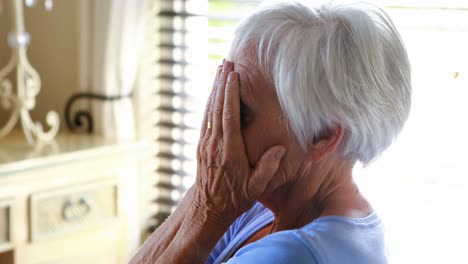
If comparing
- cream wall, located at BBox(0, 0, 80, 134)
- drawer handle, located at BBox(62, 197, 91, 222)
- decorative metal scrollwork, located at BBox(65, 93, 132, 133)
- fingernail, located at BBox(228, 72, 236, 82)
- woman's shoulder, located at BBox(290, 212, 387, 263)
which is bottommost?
drawer handle, located at BBox(62, 197, 91, 222)

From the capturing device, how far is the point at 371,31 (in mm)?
1009

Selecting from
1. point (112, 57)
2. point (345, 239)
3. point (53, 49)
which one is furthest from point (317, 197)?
point (53, 49)

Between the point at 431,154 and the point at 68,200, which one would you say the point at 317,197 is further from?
the point at 68,200

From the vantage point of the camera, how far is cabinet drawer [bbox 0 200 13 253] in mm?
2215

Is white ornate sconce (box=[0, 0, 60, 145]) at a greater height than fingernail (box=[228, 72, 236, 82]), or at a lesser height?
lesser

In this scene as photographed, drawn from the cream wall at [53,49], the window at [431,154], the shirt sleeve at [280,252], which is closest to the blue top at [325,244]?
the shirt sleeve at [280,252]

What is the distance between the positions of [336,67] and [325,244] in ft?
0.80

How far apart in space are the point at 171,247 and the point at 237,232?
15 centimetres

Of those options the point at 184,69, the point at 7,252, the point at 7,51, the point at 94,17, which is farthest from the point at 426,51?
the point at 7,51

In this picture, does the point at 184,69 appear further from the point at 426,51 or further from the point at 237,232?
the point at 237,232

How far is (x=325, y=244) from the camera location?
3.34 feet

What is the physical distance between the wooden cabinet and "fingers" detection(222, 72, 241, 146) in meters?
1.30

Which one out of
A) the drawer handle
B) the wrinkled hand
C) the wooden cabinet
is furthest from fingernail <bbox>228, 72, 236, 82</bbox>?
the drawer handle

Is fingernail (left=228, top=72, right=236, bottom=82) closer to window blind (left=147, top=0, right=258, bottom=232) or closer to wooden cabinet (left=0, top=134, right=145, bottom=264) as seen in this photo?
wooden cabinet (left=0, top=134, right=145, bottom=264)
